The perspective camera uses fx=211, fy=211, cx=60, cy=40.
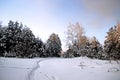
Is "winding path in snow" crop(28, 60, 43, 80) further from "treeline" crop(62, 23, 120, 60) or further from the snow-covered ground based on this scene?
"treeline" crop(62, 23, 120, 60)

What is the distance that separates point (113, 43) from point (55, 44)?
559 millimetres

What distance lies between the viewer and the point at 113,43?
80.0 inches

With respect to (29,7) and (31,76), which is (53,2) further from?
(31,76)

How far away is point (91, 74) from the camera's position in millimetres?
2021

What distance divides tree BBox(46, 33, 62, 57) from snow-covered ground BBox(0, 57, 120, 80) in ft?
0.19

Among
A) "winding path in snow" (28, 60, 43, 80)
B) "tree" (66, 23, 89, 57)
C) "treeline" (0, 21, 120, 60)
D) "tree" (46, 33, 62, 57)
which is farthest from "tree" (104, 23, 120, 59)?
"winding path in snow" (28, 60, 43, 80)

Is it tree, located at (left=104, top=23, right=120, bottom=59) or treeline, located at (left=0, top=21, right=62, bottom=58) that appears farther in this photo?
tree, located at (left=104, top=23, right=120, bottom=59)

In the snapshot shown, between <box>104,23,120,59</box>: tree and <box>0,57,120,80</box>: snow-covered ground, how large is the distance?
8 cm

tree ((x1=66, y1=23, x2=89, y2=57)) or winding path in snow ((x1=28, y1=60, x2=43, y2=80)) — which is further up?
tree ((x1=66, y1=23, x2=89, y2=57))

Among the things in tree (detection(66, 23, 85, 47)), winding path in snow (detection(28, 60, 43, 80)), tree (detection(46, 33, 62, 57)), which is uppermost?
tree (detection(66, 23, 85, 47))

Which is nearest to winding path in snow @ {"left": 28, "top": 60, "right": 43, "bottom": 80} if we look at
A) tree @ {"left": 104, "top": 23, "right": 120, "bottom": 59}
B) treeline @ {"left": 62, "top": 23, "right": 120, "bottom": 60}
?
treeline @ {"left": 62, "top": 23, "right": 120, "bottom": 60}

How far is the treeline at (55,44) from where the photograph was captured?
192 cm

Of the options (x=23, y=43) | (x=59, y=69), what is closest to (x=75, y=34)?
(x=59, y=69)

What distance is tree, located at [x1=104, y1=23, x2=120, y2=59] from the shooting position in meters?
2.01
